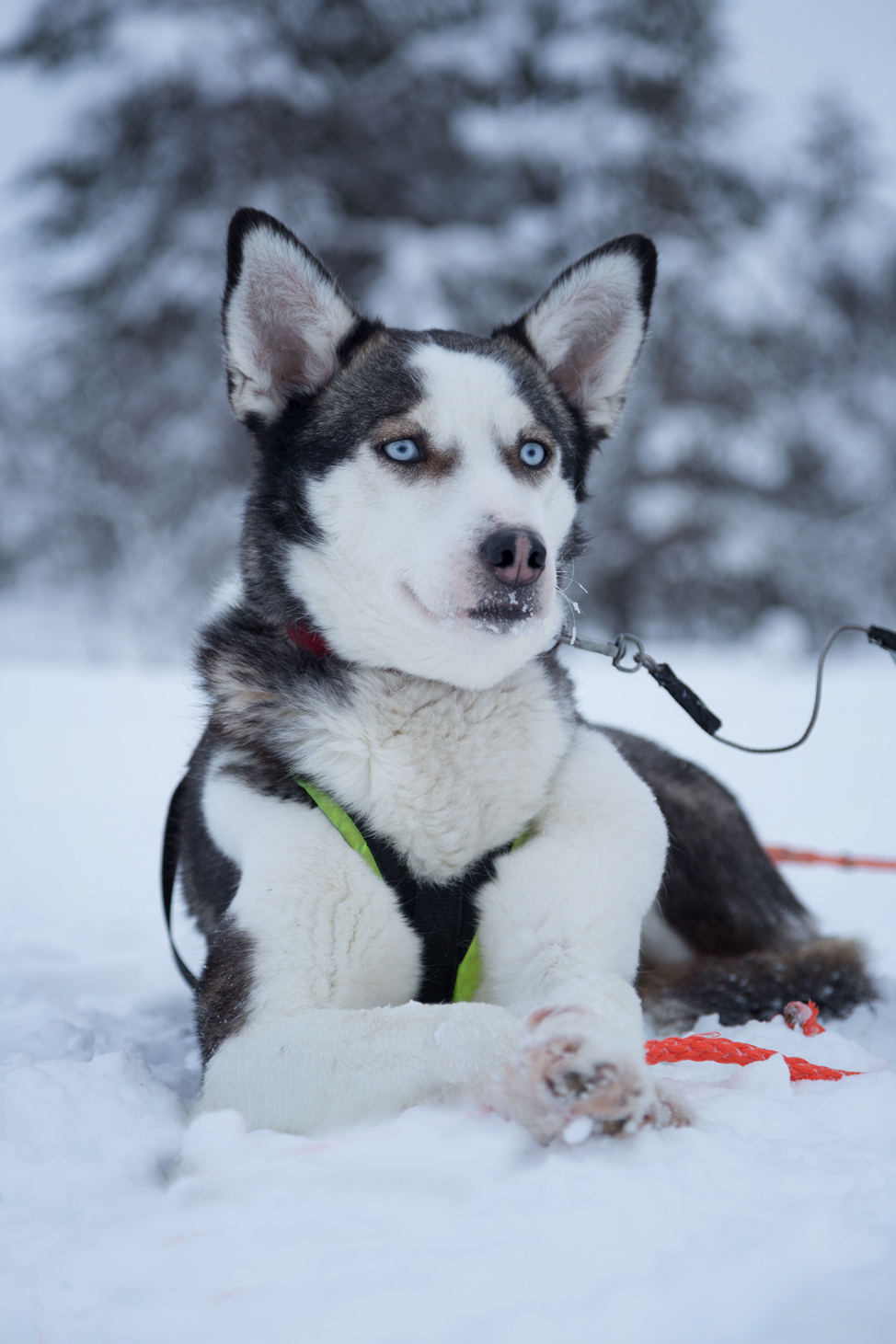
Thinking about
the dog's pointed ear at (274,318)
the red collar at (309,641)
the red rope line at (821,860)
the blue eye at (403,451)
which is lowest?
the red rope line at (821,860)

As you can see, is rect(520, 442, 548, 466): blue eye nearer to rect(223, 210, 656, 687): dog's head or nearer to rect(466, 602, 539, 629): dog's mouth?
rect(223, 210, 656, 687): dog's head

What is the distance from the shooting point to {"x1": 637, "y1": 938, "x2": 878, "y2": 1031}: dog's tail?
7.20ft

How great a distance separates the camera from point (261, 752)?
200 centimetres

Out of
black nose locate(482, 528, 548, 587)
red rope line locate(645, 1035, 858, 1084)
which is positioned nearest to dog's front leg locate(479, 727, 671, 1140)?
red rope line locate(645, 1035, 858, 1084)

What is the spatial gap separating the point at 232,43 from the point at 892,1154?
52.1 feet

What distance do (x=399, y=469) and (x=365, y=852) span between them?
0.85m

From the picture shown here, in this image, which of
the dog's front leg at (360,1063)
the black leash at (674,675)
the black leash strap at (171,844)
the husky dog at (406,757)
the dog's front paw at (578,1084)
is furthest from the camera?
the black leash strap at (171,844)

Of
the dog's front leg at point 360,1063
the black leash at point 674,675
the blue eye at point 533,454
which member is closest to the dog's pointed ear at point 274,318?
the blue eye at point 533,454

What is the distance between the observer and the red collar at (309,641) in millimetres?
2086

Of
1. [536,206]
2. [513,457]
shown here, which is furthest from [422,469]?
[536,206]

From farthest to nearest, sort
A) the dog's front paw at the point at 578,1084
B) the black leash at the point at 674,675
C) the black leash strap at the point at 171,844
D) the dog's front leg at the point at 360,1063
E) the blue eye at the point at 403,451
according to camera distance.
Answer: the black leash strap at the point at 171,844
the black leash at the point at 674,675
the blue eye at the point at 403,451
the dog's front leg at the point at 360,1063
the dog's front paw at the point at 578,1084

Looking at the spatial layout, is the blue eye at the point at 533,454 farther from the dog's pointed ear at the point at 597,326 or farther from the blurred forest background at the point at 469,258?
the blurred forest background at the point at 469,258

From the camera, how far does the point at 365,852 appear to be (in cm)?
185

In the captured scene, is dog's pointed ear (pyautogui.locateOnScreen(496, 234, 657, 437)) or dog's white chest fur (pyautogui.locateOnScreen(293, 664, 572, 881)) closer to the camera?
dog's white chest fur (pyautogui.locateOnScreen(293, 664, 572, 881))
